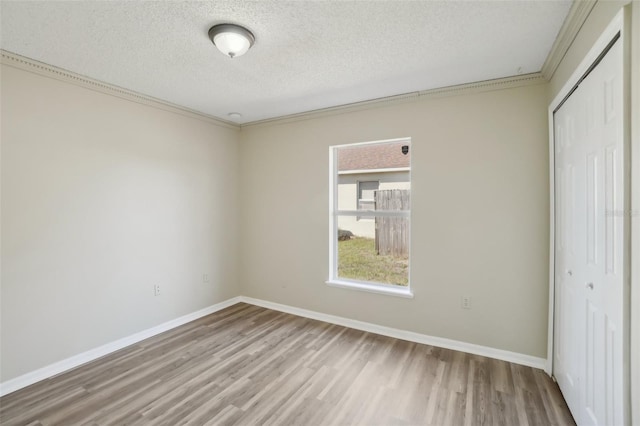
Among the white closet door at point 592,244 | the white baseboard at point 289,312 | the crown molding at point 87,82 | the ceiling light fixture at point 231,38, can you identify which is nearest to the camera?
the white closet door at point 592,244

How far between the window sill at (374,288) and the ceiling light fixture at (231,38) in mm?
2727

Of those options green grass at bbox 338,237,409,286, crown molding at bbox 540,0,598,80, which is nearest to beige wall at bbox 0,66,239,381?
green grass at bbox 338,237,409,286

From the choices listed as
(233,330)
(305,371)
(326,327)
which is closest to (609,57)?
(305,371)

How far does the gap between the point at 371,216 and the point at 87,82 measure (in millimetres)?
3242

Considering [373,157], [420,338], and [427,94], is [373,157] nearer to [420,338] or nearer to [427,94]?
[427,94]

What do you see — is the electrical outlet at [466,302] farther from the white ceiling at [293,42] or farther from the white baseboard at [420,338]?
the white ceiling at [293,42]

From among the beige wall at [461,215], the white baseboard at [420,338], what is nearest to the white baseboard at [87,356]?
the white baseboard at [420,338]

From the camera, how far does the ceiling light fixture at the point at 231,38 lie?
1929 millimetres

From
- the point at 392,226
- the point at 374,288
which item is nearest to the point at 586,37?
the point at 392,226

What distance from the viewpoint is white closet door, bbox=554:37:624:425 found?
134 cm

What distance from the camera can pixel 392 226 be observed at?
3479mm

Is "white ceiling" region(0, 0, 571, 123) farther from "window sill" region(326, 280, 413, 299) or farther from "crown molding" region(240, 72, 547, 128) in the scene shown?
"window sill" region(326, 280, 413, 299)

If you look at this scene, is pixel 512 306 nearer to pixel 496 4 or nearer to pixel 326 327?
pixel 326 327

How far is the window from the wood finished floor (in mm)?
765
